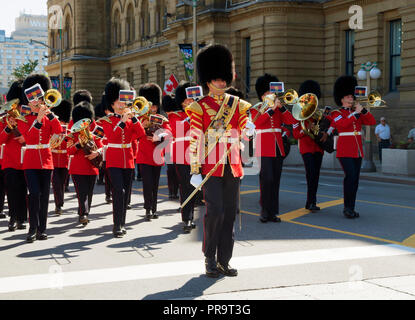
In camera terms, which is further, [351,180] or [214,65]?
[351,180]

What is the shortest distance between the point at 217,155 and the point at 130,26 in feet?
161

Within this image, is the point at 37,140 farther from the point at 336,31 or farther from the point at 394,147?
the point at 336,31

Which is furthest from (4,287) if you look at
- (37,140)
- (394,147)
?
(394,147)

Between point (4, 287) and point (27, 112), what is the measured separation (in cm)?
328

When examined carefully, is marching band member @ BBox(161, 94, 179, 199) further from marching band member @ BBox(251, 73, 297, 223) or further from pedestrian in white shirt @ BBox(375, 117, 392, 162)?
pedestrian in white shirt @ BBox(375, 117, 392, 162)

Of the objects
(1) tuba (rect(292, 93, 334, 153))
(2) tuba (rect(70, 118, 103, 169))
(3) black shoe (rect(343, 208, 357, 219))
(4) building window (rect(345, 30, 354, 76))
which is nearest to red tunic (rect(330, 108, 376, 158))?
(1) tuba (rect(292, 93, 334, 153))

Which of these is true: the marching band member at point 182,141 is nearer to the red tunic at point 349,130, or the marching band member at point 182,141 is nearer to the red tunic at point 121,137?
the red tunic at point 121,137

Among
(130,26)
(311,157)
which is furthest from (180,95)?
(130,26)

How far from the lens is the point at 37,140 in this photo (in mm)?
8578

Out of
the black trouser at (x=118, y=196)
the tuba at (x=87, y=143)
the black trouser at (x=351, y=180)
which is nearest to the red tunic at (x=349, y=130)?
the black trouser at (x=351, y=180)

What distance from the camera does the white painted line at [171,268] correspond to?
20.0 feet

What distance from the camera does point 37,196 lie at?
27.6 ft

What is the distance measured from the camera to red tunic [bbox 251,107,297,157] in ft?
32.4

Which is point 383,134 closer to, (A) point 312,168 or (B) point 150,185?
(A) point 312,168
